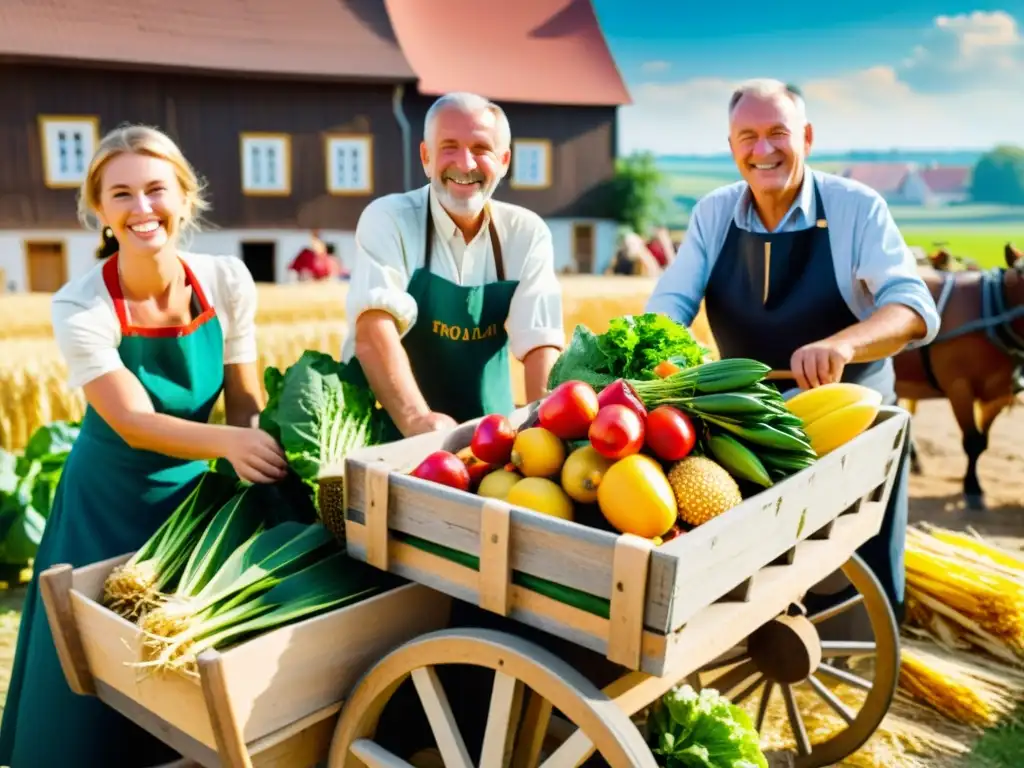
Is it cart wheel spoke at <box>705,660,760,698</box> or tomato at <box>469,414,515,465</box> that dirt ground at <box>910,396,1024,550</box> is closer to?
cart wheel spoke at <box>705,660,760,698</box>

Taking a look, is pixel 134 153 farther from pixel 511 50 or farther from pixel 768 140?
pixel 511 50

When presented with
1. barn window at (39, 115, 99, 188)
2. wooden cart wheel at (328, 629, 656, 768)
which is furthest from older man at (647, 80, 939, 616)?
barn window at (39, 115, 99, 188)

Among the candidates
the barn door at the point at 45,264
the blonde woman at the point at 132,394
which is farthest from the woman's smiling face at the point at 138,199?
the barn door at the point at 45,264

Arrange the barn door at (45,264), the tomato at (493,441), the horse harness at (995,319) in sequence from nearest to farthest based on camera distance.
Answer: the tomato at (493,441), the horse harness at (995,319), the barn door at (45,264)

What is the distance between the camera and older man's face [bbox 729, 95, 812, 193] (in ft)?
8.87

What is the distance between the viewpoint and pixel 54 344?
5508 mm

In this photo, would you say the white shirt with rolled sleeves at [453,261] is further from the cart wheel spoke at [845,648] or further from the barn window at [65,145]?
the barn window at [65,145]

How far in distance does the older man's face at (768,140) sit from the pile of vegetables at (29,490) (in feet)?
11.5

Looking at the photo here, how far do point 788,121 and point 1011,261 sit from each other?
4.65m

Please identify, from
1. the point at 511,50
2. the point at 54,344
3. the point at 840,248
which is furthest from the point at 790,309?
the point at 511,50

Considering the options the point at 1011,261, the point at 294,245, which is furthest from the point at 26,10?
the point at 1011,261

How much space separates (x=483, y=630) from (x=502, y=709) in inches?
6.1

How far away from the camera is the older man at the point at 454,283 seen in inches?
97.9

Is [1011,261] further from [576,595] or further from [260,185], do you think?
[260,185]
